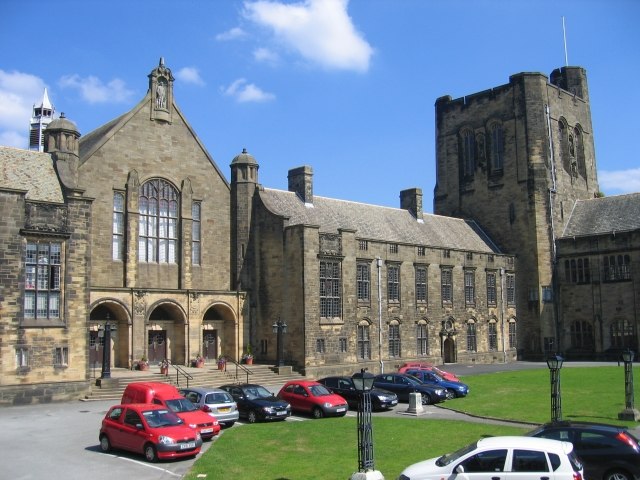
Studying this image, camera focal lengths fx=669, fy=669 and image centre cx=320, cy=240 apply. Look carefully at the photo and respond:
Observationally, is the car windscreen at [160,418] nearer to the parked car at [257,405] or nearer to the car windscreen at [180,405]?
the car windscreen at [180,405]

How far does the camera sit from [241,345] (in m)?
42.3

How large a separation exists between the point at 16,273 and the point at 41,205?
3348mm

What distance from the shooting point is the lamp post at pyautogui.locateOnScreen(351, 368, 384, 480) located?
14.8m

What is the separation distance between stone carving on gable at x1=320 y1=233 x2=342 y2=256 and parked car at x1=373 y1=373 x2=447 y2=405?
41.5ft

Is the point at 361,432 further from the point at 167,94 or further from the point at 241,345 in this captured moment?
the point at 167,94

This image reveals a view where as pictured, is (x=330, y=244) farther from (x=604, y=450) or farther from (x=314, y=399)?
(x=604, y=450)

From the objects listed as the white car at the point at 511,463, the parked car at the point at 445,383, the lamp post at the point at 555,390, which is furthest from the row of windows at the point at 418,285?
the white car at the point at 511,463

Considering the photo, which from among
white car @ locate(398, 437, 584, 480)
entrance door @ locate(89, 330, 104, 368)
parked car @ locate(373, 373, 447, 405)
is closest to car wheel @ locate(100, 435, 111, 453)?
white car @ locate(398, 437, 584, 480)

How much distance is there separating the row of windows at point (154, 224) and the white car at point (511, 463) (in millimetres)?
28694

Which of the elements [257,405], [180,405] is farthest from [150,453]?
[257,405]

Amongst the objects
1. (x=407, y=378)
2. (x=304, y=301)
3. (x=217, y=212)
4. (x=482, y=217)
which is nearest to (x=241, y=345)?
(x=304, y=301)

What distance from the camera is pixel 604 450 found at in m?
15.2

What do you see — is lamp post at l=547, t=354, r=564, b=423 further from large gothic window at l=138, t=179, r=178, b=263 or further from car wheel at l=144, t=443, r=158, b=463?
large gothic window at l=138, t=179, r=178, b=263

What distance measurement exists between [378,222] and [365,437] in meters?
37.1
